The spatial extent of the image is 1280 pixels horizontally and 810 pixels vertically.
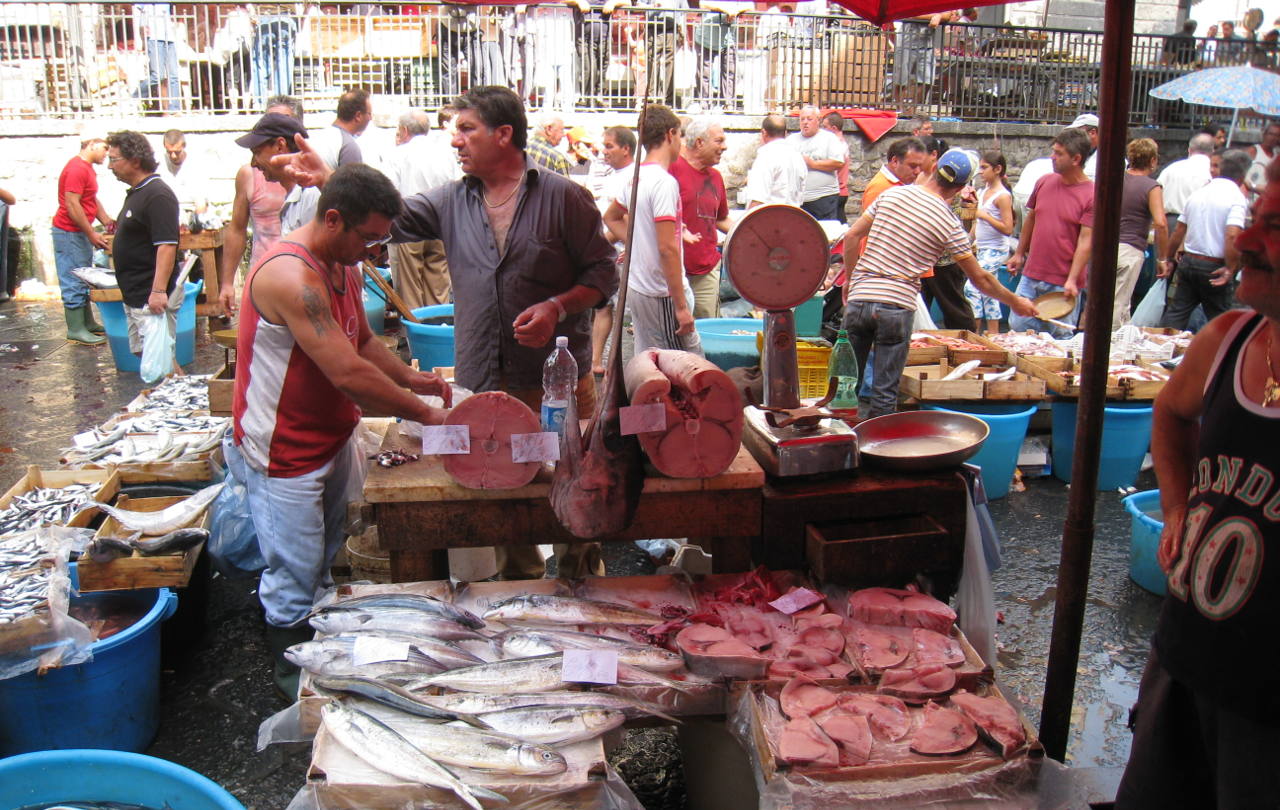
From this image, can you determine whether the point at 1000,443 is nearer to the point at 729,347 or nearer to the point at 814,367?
the point at 814,367

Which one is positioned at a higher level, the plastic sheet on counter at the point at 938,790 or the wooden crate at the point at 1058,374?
the wooden crate at the point at 1058,374

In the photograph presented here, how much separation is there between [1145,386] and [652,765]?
4434 millimetres

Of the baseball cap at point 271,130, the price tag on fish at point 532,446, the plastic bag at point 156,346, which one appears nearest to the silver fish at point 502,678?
the price tag on fish at point 532,446

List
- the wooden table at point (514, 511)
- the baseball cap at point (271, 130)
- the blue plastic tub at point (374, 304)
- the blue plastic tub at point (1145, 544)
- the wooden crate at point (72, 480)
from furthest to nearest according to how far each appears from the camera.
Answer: the blue plastic tub at point (374, 304) < the baseball cap at point (271, 130) < the blue plastic tub at point (1145, 544) < the wooden crate at point (72, 480) < the wooden table at point (514, 511)

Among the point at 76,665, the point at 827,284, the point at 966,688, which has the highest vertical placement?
the point at 827,284

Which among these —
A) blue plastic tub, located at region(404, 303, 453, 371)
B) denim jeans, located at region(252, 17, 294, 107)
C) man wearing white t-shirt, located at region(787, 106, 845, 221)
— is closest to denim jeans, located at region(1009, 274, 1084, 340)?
man wearing white t-shirt, located at region(787, 106, 845, 221)

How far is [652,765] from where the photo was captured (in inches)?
149

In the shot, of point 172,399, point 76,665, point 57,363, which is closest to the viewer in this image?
point 76,665

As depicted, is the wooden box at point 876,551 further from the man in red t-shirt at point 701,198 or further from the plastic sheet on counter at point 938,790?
the man in red t-shirt at point 701,198

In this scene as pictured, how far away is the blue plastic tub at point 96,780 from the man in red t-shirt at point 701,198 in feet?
21.0

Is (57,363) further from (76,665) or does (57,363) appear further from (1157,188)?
(1157,188)

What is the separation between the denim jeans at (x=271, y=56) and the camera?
15352 millimetres

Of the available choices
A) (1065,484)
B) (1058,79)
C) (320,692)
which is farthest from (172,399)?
(1058,79)

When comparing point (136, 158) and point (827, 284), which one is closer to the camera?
point (136, 158)
